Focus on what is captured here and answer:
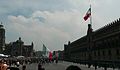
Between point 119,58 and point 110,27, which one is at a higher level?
point 110,27

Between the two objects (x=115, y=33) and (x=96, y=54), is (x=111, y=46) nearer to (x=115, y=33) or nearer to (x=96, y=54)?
(x=115, y=33)

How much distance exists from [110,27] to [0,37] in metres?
96.1

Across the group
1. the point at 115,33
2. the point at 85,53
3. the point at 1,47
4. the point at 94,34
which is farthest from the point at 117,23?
the point at 1,47

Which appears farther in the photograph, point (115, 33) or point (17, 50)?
point (17, 50)

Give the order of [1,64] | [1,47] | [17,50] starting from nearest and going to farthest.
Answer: [1,64] → [1,47] → [17,50]

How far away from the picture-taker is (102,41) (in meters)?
93.8

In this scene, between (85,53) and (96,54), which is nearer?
(96,54)

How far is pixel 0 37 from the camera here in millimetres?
166750

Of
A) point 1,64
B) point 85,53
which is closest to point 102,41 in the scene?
point 85,53

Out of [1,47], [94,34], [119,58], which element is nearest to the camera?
[119,58]

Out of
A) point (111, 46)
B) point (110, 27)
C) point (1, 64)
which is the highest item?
point (110, 27)

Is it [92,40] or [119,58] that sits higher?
[92,40]

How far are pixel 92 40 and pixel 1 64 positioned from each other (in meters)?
97.2

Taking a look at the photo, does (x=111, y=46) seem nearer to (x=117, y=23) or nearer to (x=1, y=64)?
(x=117, y=23)
